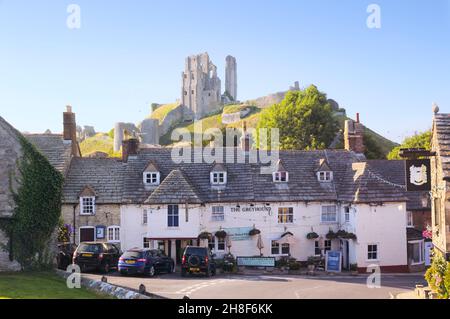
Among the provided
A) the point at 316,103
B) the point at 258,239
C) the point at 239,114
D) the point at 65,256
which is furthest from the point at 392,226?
the point at 239,114

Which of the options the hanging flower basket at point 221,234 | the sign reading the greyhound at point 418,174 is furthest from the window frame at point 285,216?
the sign reading the greyhound at point 418,174

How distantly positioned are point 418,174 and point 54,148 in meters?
28.6

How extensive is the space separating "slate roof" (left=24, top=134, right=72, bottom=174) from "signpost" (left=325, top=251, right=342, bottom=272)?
20897 millimetres

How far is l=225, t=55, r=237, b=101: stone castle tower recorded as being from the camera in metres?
174

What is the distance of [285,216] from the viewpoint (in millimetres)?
43625

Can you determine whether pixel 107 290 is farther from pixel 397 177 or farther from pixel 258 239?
pixel 397 177

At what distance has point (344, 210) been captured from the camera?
141ft

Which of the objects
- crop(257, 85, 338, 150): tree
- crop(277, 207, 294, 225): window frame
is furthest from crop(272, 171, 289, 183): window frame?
crop(257, 85, 338, 150): tree

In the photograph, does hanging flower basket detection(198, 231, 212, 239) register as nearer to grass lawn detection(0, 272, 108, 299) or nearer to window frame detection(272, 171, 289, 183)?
window frame detection(272, 171, 289, 183)

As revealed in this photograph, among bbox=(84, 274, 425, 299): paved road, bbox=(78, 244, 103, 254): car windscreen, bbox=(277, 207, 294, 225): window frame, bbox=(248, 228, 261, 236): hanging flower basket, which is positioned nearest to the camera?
bbox=(84, 274, 425, 299): paved road

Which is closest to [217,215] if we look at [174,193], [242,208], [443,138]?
[242,208]

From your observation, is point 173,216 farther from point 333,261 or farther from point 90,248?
point 333,261

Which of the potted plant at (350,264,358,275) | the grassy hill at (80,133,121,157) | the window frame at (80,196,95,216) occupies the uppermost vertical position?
the grassy hill at (80,133,121,157)
